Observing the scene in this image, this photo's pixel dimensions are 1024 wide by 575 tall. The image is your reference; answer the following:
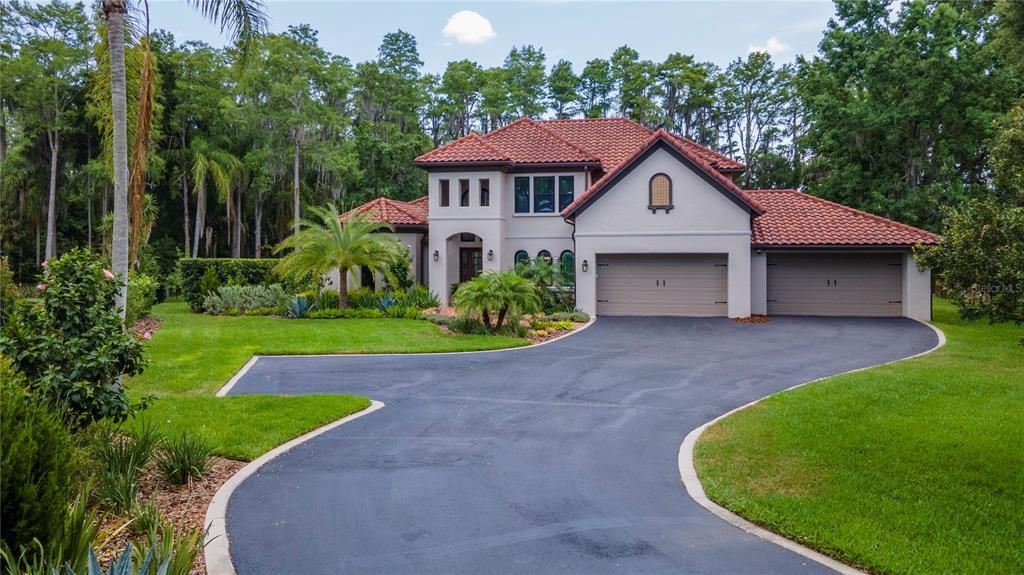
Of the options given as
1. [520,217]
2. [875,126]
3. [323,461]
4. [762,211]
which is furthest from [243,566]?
[875,126]

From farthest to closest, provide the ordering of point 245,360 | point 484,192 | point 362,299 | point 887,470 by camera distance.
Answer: point 484,192, point 362,299, point 245,360, point 887,470

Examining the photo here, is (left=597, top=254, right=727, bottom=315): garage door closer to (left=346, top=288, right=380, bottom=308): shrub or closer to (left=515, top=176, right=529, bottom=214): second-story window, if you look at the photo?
(left=515, top=176, right=529, bottom=214): second-story window

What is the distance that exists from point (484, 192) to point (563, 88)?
2798cm

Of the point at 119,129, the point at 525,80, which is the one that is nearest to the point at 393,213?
the point at 119,129

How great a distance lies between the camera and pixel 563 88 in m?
52.1

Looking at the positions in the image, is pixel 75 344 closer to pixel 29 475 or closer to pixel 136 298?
pixel 29 475

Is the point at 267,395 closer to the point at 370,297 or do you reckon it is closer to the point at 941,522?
the point at 941,522

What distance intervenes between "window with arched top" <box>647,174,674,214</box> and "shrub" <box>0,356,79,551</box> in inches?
788

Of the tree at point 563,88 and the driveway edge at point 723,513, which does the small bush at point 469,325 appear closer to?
the driveway edge at point 723,513

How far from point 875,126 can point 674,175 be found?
44.8 feet

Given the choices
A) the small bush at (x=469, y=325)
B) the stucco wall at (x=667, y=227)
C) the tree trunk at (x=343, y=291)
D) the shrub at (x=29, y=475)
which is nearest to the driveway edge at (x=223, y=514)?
the shrub at (x=29, y=475)

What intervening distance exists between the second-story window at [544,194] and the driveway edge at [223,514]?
18523 millimetres

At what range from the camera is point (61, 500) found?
4793 mm

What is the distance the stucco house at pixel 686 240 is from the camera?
22641mm
